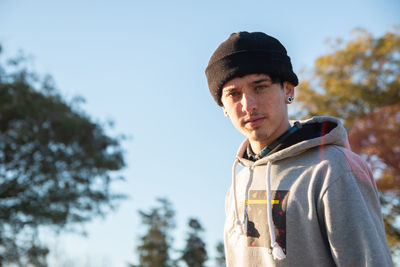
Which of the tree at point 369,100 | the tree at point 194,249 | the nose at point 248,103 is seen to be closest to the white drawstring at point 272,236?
the nose at point 248,103

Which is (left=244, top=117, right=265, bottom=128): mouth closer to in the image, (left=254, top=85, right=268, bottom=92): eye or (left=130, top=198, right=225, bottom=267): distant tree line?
(left=254, top=85, right=268, bottom=92): eye

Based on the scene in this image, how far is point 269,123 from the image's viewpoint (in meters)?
2.01

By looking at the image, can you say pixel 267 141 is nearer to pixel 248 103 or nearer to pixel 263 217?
pixel 248 103

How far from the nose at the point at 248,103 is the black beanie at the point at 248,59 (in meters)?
A: 0.14

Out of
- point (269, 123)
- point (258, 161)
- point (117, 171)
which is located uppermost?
point (117, 171)

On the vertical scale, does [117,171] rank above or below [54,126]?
below

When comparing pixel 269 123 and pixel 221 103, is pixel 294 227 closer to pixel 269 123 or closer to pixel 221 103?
pixel 269 123

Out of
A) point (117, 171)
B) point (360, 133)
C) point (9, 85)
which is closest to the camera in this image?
point (360, 133)

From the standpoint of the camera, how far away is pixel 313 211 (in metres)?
1.69

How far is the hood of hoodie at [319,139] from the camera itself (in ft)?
6.22

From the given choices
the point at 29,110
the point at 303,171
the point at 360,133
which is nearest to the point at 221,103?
the point at 303,171

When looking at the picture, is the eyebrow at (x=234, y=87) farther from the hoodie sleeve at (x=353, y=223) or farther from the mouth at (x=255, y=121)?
the hoodie sleeve at (x=353, y=223)

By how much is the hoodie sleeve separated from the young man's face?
20.3 inches

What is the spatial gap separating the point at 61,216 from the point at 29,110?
5433 millimetres
